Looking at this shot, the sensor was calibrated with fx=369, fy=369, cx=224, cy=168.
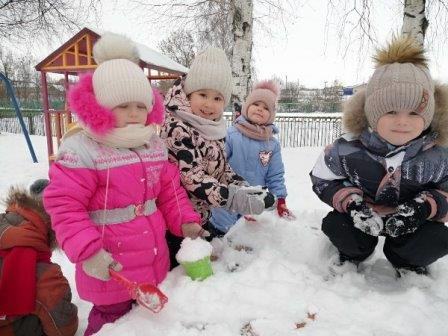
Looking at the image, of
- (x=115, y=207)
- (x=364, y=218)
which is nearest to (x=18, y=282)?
(x=115, y=207)

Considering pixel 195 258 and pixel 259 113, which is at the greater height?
pixel 259 113

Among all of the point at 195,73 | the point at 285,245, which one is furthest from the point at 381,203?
the point at 195,73

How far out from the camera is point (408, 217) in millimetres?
1927

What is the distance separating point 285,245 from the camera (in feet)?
8.00

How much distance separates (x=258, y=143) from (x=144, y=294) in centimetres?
201

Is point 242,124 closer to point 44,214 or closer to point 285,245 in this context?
point 285,245

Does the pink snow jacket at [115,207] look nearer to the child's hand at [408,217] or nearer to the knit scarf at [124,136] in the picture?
the knit scarf at [124,136]

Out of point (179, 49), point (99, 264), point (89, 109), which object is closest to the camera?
point (99, 264)

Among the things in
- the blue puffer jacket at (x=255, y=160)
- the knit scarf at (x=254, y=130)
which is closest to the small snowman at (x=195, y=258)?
the blue puffer jacket at (x=255, y=160)

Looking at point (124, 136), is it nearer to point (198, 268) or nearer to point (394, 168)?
point (198, 268)

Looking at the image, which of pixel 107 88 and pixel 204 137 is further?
pixel 204 137

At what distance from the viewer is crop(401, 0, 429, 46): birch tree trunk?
5.97 m

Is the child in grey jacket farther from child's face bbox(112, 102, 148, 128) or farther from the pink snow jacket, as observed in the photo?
child's face bbox(112, 102, 148, 128)

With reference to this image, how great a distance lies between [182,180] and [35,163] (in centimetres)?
740
